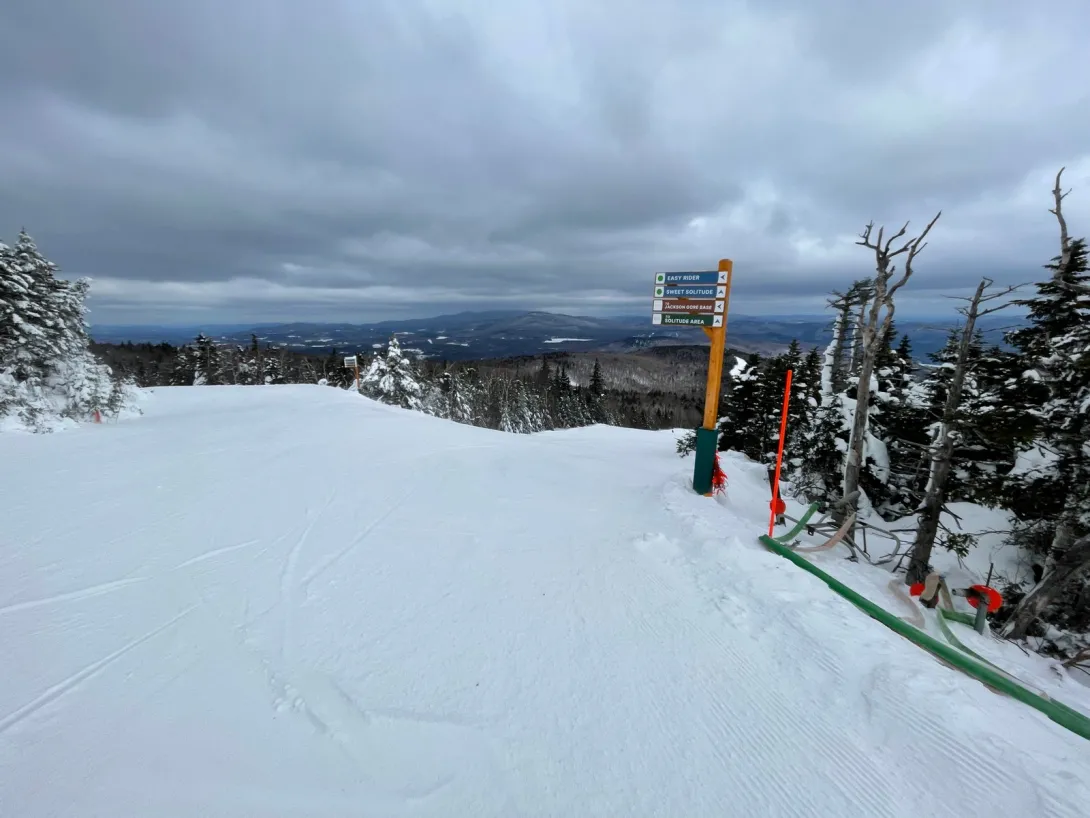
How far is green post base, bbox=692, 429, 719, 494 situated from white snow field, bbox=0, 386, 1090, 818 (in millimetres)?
1841

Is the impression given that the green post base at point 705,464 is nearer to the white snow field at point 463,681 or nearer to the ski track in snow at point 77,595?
the white snow field at point 463,681

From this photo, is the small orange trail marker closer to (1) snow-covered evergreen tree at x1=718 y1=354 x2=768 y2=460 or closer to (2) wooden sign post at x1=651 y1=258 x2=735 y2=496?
(2) wooden sign post at x1=651 y1=258 x2=735 y2=496

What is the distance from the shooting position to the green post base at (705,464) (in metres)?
8.16

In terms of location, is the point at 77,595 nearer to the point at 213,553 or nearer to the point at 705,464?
the point at 213,553

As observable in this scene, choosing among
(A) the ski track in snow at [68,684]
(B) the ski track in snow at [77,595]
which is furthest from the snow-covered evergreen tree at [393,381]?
(A) the ski track in snow at [68,684]

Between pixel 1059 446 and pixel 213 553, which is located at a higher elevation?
pixel 1059 446

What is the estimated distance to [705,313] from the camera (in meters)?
8.09

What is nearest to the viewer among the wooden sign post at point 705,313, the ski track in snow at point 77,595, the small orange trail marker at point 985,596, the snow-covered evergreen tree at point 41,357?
the ski track in snow at point 77,595

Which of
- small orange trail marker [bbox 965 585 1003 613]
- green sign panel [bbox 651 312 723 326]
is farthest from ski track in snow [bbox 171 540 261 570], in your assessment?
small orange trail marker [bbox 965 585 1003 613]

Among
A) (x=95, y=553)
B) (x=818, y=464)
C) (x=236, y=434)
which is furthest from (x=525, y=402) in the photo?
(x=95, y=553)

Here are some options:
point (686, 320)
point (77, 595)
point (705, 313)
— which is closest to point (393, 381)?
point (686, 320)

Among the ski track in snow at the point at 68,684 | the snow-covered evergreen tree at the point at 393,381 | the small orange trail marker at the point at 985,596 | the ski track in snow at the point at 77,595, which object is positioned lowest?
the snow-covered evergreen tree at the point at 393,381

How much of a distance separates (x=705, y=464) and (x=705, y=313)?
9.17ft

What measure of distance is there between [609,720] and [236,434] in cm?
1209
